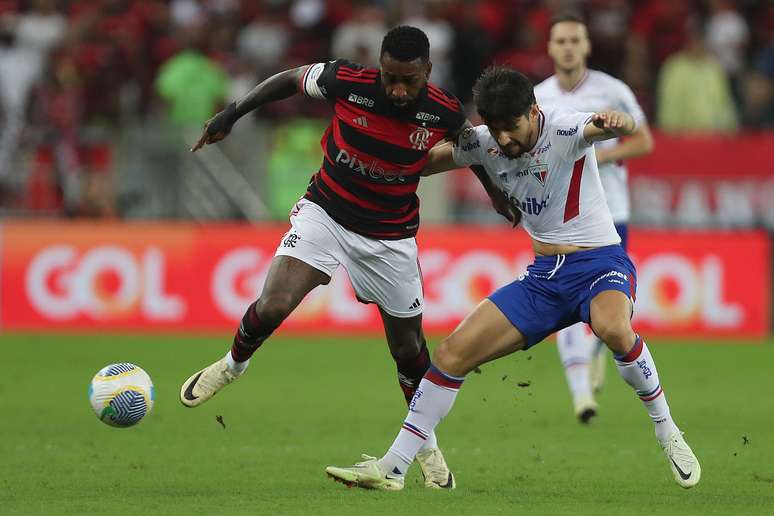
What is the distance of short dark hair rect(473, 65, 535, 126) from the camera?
7234 millimetres

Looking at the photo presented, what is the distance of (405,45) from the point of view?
737 cm

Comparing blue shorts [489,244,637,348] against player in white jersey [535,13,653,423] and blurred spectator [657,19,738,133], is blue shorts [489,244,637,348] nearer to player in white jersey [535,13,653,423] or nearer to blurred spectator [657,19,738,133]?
player in white jersey [535,13,653,423]

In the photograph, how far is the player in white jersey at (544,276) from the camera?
7.39 metres

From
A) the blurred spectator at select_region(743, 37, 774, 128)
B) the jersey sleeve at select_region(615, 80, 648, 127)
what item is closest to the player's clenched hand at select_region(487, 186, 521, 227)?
the jersey sleeve at select_region(615, 80, 648, 127)

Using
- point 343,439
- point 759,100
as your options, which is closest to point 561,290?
point 343,439

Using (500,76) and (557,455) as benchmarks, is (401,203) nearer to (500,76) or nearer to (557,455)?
(500,76)

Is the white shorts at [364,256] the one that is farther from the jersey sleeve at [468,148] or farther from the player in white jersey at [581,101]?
the player in white jersey at [581,101]

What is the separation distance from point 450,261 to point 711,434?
7220 millimetres

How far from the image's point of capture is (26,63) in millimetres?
18984

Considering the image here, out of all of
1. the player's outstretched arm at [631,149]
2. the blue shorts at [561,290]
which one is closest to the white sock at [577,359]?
the player's outstretched arm at [631,149]

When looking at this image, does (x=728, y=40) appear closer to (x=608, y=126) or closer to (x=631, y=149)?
(x=631, y=149)

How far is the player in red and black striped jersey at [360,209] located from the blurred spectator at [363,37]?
10.9m

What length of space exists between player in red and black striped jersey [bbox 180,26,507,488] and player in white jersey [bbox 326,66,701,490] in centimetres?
34

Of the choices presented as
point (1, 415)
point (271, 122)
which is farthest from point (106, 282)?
point (1, 415)
